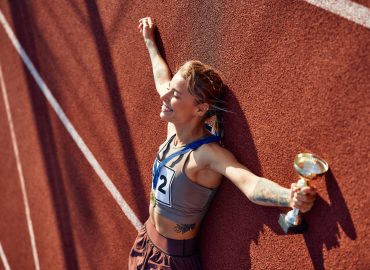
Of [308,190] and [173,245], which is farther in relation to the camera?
[173,245]

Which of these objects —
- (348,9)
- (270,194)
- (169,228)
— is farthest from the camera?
(169,228)

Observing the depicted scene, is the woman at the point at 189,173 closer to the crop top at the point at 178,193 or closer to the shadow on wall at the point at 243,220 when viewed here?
the crop top at the point at 178,193

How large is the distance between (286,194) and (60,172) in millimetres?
3648

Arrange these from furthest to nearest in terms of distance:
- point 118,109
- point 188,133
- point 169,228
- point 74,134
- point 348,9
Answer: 1. point 74,134
2. point 118,109
3. point 169,228
4. point 188,133
5. point 348,9

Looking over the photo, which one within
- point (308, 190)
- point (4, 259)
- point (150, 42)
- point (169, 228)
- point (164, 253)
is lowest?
point (4, 259)

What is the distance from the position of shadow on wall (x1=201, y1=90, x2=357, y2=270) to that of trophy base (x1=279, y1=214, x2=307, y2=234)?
0.05 metres

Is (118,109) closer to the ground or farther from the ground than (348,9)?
closer to the ground

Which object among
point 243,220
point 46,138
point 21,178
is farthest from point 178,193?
point 21,178

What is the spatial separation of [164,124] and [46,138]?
2397mm

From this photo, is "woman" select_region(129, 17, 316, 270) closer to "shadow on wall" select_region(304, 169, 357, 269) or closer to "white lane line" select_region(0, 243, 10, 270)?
"shadow on wall" select_region(304, 169, 357, 269)

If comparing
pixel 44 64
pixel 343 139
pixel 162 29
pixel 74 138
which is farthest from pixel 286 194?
pixel 44 64

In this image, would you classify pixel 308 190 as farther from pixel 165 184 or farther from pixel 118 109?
pixel 118 109

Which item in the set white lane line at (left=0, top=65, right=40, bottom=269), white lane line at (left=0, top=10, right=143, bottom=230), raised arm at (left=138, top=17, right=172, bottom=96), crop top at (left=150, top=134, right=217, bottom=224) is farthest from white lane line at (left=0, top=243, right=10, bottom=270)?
raised arm at (left=138, top=17, right=172, bottom=96)

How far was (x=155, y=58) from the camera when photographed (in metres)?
3.88
